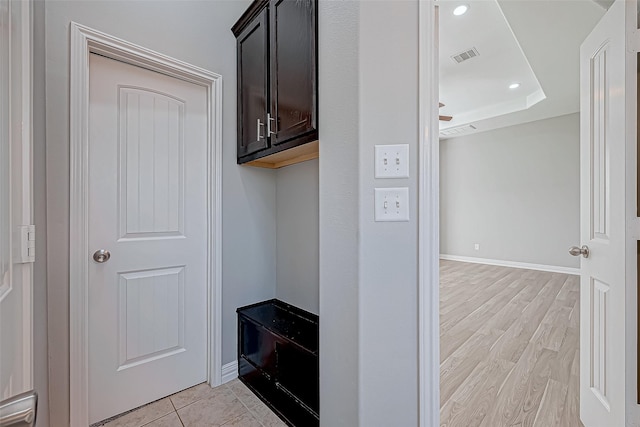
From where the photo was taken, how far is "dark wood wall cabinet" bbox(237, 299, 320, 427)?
1432 millimetres

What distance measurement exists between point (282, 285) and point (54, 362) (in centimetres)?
129

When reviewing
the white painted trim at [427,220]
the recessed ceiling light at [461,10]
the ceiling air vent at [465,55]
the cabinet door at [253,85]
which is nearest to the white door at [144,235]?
the cabinet door at [253,85]

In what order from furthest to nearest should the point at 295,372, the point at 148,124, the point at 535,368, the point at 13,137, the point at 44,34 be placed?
1. the point at 535,368
2. the point at 148,124
3. the point at 295,372
4. the point at 44,34
5. the point at 13,137

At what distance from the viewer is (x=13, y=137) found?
0.82 metres

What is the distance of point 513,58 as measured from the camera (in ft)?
11.1

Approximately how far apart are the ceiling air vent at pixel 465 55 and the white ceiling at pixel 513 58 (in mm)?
57

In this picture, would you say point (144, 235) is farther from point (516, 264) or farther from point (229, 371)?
point (516, 264)

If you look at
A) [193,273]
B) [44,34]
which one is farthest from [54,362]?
[44,34]

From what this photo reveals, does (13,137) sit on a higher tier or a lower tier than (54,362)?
higher

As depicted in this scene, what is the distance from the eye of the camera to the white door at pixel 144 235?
1536 mm

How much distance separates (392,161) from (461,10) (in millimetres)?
2381

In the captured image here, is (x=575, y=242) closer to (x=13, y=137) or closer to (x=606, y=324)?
(x=606, y=324)

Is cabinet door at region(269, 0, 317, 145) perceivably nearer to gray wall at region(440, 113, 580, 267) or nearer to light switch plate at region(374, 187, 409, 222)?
light switch plate at region(374, 187, 409, 222)

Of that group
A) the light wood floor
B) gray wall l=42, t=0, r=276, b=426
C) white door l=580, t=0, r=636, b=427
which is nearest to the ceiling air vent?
white door l=580, t=0, r=636, b=427
